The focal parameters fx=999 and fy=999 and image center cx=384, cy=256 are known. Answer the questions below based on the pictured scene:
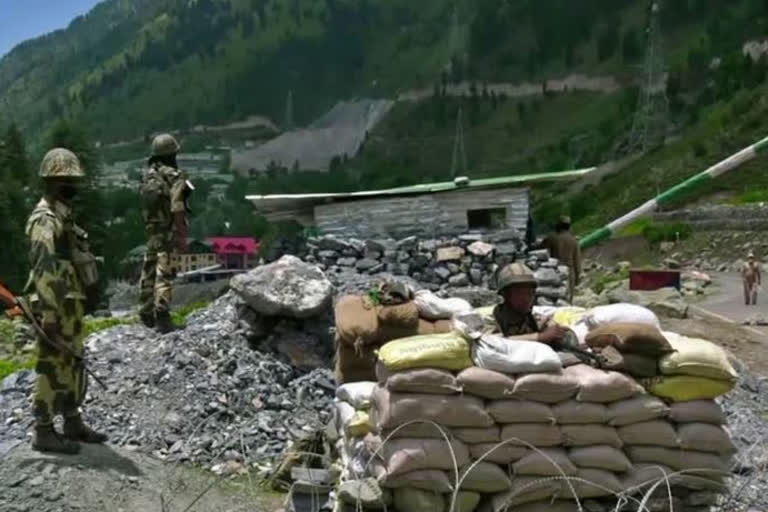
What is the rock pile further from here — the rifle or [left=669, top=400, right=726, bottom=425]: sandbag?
[left=669, top=400, right=726, bottom=425]: sandbag

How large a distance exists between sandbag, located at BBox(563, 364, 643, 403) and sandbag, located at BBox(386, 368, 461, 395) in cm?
73

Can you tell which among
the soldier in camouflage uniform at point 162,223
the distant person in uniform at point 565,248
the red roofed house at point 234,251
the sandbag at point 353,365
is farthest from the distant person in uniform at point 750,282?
the red roofed house at point 234,251

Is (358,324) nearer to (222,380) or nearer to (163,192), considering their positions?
(222,380)

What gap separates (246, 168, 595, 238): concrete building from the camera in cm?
1458

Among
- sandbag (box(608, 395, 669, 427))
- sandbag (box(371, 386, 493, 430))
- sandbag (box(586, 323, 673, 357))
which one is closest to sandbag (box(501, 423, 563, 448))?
sandbag (box(371, 386, 493, 430))

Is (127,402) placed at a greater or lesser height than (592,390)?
lesser

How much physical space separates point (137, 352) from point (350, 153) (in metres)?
156

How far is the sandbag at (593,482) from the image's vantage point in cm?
584

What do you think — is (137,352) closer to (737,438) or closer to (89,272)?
(89,272)

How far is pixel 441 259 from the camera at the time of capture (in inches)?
555

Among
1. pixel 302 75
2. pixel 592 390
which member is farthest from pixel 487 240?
pixel 302 75

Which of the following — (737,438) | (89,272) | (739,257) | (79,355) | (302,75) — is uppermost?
(302,75)

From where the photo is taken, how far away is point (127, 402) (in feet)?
32.0

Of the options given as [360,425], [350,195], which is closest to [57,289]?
[360,425]
